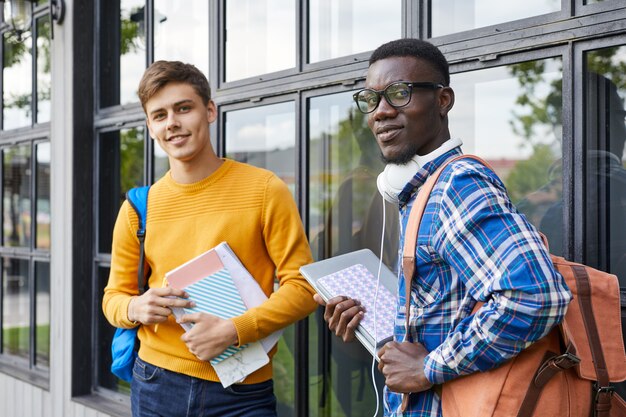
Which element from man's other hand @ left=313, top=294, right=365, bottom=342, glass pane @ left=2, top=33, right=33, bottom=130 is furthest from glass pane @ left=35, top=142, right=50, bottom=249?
man's other hand @ left=313, top=294, right=365, bottom=342

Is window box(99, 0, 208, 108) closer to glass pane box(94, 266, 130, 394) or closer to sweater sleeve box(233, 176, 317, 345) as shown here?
glass pane box(94, 266, 130, 394)

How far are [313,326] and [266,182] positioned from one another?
899 millimetres

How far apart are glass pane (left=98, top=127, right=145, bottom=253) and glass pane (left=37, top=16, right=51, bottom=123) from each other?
0.80m

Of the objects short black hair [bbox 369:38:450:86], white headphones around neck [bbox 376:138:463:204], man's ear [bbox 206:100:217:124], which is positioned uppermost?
short black hair [bbox 369:38:450:86]

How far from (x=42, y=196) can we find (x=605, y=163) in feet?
12.7

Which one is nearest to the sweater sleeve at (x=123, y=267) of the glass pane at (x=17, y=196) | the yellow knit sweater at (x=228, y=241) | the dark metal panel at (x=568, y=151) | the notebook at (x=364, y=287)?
the yellow knit sweater at (x=228, y=241)

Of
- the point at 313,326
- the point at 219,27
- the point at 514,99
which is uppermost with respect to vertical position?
the point at 219,27

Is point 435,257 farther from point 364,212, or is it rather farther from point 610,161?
point 364,212

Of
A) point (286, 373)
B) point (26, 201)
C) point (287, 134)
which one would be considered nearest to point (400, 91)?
point (287, 134)

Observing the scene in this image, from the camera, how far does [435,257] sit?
1460mm

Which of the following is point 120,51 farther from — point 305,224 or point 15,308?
point 15,308

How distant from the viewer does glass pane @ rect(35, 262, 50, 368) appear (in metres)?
4.67

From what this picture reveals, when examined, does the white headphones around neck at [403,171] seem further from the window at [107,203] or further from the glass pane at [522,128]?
the window at [107,203]

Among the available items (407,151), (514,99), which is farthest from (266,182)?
(514,99)
